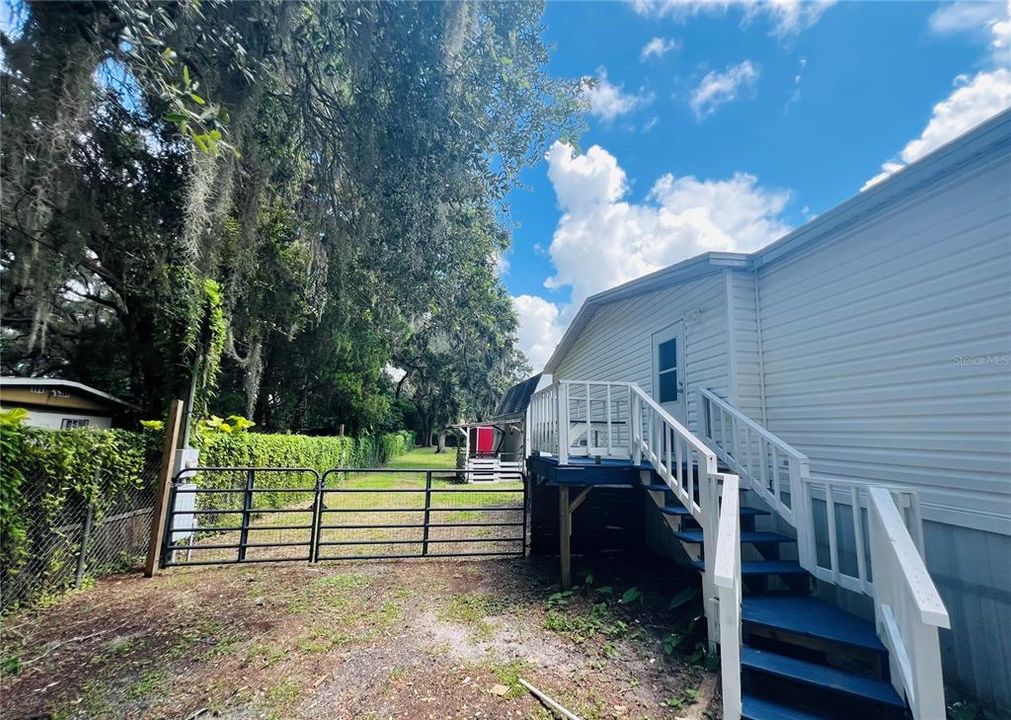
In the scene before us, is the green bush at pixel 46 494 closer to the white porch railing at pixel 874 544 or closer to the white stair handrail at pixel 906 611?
the white porch railing at pixel 874 544

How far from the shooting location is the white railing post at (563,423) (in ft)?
16.1

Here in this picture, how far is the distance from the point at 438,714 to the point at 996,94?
18.5 feet

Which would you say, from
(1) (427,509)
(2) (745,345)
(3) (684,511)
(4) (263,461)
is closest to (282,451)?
(4) (263,461)

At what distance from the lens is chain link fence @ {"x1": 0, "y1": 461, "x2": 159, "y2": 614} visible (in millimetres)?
3613

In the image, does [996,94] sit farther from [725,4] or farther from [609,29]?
[609,29]

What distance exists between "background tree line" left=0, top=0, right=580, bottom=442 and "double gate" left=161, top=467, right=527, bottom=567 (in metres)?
1.43

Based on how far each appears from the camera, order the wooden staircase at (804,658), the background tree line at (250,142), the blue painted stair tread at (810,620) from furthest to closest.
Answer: the background tree line at (250,142), the blue painted stair tread at (810,620), the wooden staircase at (804,658)

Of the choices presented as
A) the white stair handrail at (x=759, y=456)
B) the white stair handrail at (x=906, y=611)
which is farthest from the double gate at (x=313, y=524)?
the white stair handrail at (x=906, y=611)

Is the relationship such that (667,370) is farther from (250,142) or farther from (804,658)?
(250,142)

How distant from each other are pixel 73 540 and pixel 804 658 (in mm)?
6379

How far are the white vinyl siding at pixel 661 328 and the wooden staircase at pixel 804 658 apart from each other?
2.20 metres

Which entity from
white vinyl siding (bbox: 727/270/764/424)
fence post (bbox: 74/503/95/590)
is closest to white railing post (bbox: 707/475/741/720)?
white vinyl siding (bbox: 727/270/764/424)

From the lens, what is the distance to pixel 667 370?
20.8ft

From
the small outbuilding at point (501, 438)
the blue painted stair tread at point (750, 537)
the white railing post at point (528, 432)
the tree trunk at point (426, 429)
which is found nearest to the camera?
the blue painted stair tread at point (750, 537)
